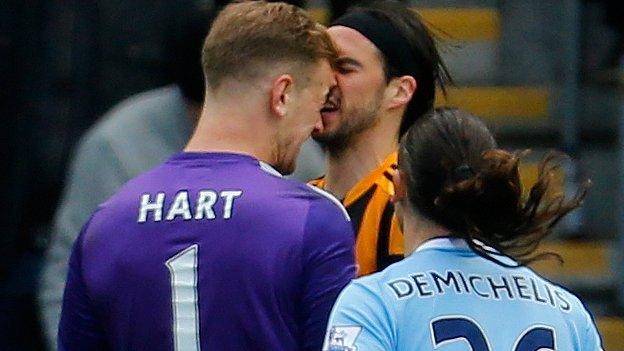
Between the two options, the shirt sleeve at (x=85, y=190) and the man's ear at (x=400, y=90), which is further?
the shirt sleeve at (x=85, y=190)

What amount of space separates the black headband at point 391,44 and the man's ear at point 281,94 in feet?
2.18

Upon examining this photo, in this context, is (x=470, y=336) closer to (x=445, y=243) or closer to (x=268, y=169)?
(x=445, y=243)

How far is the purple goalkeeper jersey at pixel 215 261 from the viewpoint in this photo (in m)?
3.34

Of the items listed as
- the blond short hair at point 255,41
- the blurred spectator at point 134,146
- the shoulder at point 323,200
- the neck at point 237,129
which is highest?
the blond short hair at point 255,41

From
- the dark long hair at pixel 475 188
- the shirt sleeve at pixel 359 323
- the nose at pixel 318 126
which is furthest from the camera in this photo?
the nose at pixel 318 126

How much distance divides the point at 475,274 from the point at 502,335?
0.13 m

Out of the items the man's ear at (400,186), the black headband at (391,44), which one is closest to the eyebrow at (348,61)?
the black headband at (391,44)

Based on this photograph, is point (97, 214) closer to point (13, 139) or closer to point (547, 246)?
point (13, 139)

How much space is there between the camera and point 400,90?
13.5 ft

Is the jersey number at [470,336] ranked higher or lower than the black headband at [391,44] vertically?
lower

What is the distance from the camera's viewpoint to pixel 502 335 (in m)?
3.14

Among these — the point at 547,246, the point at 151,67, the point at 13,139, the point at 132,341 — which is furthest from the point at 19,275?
the point at 132,341

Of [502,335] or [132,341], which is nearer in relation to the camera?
[502,335]

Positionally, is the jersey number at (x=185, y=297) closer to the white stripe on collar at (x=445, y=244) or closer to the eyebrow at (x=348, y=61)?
the white stripe on collar at (x=445, y=244)
